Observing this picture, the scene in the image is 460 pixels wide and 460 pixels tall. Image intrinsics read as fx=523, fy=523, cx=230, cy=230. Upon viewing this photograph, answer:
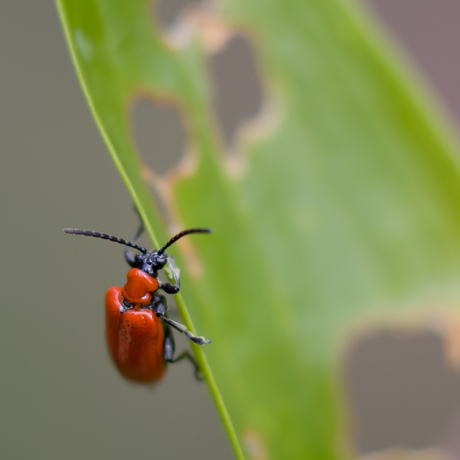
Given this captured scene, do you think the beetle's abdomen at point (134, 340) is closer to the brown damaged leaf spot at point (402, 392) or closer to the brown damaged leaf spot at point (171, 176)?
the brown damaged leaf spot at point (171, 176)

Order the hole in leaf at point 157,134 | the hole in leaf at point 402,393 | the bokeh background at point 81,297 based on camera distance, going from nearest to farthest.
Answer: the hole in leaf at point 157,134 < the bokeh background at point 81,297 < the hole in leaf at point 402,393

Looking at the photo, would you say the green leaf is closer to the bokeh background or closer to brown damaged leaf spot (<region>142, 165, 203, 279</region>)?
brown damaged leaf spot (<region>142, 165, 203, 279</region>)

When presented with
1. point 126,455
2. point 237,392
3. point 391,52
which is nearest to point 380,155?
point 391,52

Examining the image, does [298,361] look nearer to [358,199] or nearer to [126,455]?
[358,199]

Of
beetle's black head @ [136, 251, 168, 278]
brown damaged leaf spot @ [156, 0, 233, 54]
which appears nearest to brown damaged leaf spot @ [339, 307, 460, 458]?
beetle's black head @ [136, 251, 168, 278]

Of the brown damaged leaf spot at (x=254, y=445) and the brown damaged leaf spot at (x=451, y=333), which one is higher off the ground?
the brown damaged leaf spot at (x=254, y=445)

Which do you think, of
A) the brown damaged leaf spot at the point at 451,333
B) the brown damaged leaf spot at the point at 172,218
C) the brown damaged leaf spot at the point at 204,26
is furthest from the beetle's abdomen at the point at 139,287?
the brown damaged leaf spot at the point at 451,333

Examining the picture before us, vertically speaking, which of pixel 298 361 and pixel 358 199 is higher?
pixel 358 199

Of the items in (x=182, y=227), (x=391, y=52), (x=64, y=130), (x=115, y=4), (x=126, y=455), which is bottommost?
(x=126, y=455)
